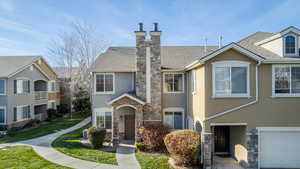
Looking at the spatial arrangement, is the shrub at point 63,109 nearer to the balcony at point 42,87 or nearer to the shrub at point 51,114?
the shrub at point 51,114

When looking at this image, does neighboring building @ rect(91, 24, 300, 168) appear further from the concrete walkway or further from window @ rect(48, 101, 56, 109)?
window @ rect(48, 101, 56, 109)

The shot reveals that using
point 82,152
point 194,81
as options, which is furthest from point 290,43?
point 82,152

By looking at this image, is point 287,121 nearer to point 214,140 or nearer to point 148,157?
point 214,140

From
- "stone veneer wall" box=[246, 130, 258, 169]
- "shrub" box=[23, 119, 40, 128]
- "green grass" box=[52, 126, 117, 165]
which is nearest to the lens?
"stone veneer wall" box=[246, 130, 258, 169]

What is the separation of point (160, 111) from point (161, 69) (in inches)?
142

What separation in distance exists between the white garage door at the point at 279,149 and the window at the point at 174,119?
19.7ft

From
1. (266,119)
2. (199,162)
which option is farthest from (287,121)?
(199,162)

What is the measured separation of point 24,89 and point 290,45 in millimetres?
27509

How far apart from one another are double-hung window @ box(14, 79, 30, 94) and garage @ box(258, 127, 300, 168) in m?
25.0

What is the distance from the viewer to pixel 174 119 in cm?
1397

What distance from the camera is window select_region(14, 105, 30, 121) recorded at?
19047 millimetres

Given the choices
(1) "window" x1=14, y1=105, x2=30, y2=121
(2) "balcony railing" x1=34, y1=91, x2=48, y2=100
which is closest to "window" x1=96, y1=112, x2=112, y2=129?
(1) "window" x1=14, y1=105, x2=30, y2=121

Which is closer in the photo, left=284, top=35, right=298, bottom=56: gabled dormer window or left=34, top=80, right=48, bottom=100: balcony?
left=284, top=35, right=298, bottom=56: gabled dormer window

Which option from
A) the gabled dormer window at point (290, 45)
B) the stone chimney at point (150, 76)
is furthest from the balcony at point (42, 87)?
the gabled dormer window at point (290, 45)
